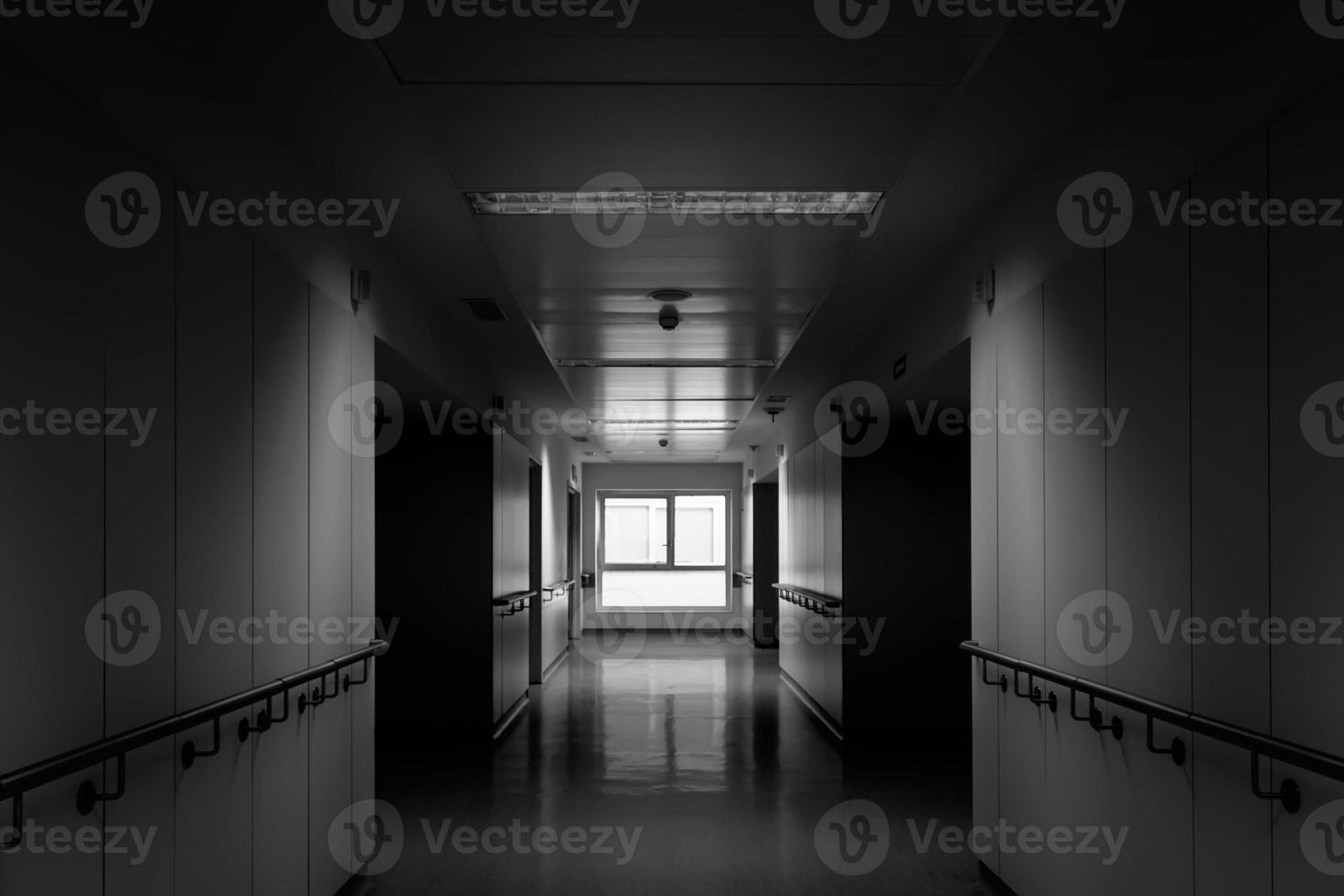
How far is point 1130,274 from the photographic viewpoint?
3178 mm

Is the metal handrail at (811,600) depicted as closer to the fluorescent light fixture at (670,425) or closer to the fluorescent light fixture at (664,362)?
the fluorescent light fixture at (664,362)

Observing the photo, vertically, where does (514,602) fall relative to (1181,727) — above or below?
below

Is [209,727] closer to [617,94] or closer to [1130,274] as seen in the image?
[617,94]

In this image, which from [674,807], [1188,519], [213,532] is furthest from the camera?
[674,807]

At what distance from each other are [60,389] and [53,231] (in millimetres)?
353

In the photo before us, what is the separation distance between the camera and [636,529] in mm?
18609

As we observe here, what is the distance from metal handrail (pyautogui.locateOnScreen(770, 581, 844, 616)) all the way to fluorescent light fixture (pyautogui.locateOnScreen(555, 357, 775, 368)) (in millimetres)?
1912

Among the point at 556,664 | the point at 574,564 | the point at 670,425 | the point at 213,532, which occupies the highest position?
the point at 670,425

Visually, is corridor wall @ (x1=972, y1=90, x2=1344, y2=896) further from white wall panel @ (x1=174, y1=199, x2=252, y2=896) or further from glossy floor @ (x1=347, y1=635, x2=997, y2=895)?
white wall panel @ (x1=174, y1=199, x2=252, y2=896)

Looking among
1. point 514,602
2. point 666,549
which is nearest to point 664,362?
point 514,602

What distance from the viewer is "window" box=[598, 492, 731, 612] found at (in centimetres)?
1850

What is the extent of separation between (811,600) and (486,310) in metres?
4.23

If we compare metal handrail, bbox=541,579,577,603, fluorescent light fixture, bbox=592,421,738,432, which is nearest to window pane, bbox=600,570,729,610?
metal handrail, bbox=541,579,577,603

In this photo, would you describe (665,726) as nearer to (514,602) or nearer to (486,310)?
(514,602)
